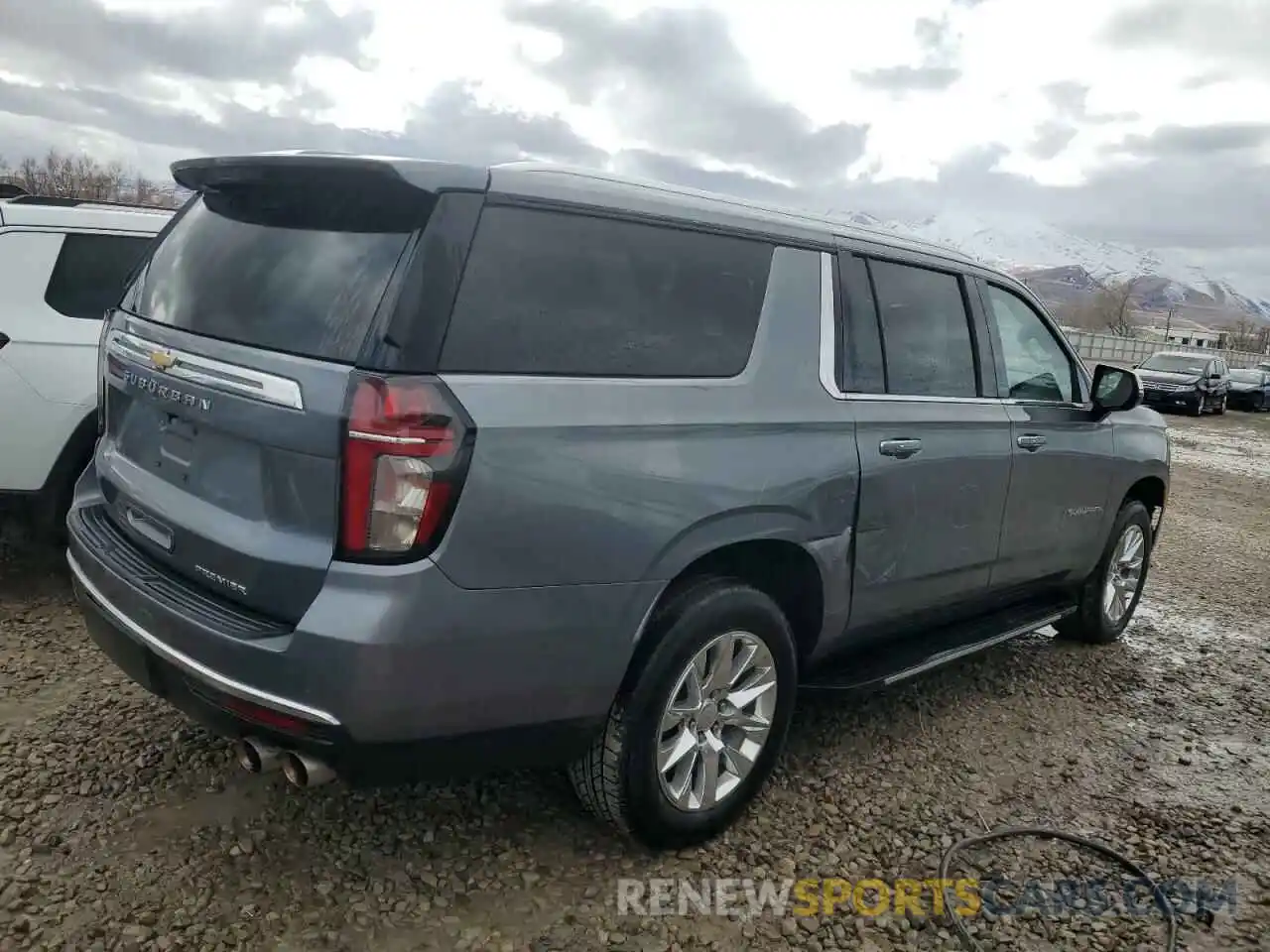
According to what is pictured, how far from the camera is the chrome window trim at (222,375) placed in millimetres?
2289

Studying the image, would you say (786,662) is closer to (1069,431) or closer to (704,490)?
(704,490)

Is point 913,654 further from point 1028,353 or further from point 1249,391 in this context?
point 1249,391

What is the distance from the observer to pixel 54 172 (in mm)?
58969

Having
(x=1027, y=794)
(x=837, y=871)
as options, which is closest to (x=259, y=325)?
(x=837, y=871)

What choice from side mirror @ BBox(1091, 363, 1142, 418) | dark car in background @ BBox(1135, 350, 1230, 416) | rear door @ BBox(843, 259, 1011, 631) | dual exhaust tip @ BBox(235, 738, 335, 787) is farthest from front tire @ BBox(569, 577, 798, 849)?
dark car in background @ BBox(1135, 350, 1230, 416)

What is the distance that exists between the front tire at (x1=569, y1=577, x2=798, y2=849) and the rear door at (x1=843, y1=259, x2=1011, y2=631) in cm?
50

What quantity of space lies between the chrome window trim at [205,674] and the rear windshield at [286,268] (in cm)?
79

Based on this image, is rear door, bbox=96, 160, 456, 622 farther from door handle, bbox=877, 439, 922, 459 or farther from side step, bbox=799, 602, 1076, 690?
side step, bbox=799, 602, 1076, 690

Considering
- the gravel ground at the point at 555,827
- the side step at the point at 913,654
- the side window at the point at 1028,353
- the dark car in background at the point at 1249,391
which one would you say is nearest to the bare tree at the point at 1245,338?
the dark car in background at the point at 1249,391

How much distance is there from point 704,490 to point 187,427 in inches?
54.8

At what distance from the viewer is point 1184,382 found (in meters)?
24.3

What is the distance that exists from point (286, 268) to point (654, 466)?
1.08 m

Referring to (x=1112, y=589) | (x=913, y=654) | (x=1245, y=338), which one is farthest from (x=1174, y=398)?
(x=1245, y=338)

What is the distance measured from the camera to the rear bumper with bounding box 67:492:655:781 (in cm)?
219
